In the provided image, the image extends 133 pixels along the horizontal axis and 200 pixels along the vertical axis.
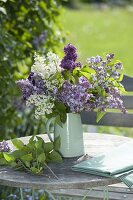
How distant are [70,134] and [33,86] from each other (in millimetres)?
331

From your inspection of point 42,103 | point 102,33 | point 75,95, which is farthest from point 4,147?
point 102,33

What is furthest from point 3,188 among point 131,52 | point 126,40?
point 126,40

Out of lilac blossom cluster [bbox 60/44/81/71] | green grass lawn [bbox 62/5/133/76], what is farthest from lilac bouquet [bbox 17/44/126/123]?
green grass lawn [bbox 62/5/133/76]

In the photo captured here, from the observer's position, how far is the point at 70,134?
326cm

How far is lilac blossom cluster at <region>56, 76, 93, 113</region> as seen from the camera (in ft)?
10.0

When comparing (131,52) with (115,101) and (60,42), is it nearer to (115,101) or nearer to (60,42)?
(60,42)

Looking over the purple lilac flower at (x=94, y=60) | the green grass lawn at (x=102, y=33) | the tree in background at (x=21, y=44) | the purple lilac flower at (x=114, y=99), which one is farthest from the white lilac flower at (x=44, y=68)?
the green grass lawn at (x=102, y=33)

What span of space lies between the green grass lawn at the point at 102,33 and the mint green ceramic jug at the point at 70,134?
8.21m

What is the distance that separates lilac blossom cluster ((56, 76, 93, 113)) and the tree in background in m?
1.59

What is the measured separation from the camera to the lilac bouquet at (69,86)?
10.1ft

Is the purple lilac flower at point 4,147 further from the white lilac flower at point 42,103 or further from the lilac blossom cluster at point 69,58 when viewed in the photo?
the lilac blossom cluster at point 69,58

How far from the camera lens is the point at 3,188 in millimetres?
4668

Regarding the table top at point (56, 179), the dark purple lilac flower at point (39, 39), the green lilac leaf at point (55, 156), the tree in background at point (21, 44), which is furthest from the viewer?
the dark purple lilac flower at point (39, 39)

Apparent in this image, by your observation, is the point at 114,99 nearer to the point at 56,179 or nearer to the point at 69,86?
the point at 69,86
